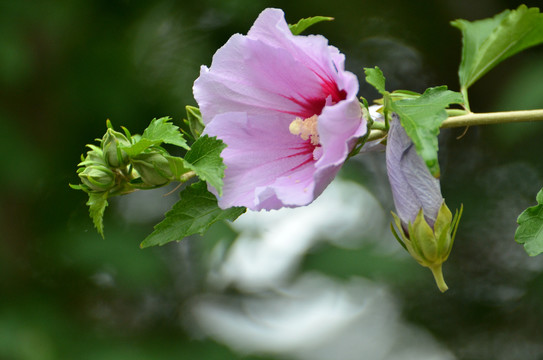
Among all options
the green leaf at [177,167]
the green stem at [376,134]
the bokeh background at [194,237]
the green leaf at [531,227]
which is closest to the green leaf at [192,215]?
the green leaf at [177,167]

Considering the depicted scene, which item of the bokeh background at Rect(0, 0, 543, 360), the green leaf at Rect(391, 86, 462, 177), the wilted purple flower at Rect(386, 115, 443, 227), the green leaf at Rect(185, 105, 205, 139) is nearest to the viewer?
the green leaf at Rect(391, 86, 462, 177)

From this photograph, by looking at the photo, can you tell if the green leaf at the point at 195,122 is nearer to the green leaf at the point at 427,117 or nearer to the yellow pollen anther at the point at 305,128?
the yellow pollen anther at the point at 305,128

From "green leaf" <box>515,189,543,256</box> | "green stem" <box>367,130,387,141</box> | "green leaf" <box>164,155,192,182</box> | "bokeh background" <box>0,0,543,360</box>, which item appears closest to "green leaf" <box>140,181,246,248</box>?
"green leaf" <box>164,155,192,182</box>

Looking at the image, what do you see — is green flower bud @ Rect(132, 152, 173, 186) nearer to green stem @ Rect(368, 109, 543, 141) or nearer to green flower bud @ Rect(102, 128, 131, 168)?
green flower bud @ Rect(102, 128, 131, 168)

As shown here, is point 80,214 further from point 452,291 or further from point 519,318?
point 519,318

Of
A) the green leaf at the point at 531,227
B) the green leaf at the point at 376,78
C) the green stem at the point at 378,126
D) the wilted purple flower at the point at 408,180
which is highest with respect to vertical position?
the green leaf at the point at 376,78

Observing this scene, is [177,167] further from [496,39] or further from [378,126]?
[496,39]

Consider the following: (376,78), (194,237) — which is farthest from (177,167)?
(194,237)

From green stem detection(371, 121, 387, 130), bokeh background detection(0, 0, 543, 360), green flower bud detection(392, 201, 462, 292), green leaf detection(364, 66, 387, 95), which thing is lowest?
bokeh background detection(0, 0, 543, 360)
